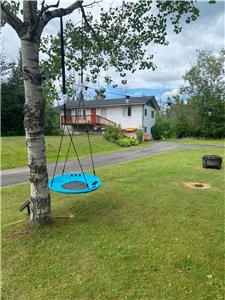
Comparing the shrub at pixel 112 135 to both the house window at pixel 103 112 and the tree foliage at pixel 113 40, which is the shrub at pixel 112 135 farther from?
the tree foliage at pixel 113 40

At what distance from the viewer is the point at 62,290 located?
2.87m

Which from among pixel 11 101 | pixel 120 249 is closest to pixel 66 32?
pixel 120 249

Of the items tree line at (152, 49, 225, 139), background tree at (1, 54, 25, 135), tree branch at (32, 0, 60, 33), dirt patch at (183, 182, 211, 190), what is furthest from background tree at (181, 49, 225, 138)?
tree branch at (32, 0, 60, 33)

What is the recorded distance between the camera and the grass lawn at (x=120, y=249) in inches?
114

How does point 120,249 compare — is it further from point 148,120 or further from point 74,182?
point 148,120

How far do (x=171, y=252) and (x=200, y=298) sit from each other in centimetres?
90

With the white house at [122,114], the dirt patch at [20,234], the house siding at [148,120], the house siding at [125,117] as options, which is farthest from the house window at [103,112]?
the dirt patch at [20,234]

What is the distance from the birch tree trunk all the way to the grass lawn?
406mm

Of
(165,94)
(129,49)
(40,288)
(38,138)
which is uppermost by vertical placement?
(165,94)

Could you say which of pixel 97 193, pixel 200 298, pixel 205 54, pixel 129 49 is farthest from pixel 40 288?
pixel 205 54

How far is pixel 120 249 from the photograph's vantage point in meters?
3.72

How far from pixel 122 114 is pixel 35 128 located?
2659 centimetres

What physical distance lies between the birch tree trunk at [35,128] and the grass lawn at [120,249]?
0.41 meters

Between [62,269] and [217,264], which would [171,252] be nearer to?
[217,264]
